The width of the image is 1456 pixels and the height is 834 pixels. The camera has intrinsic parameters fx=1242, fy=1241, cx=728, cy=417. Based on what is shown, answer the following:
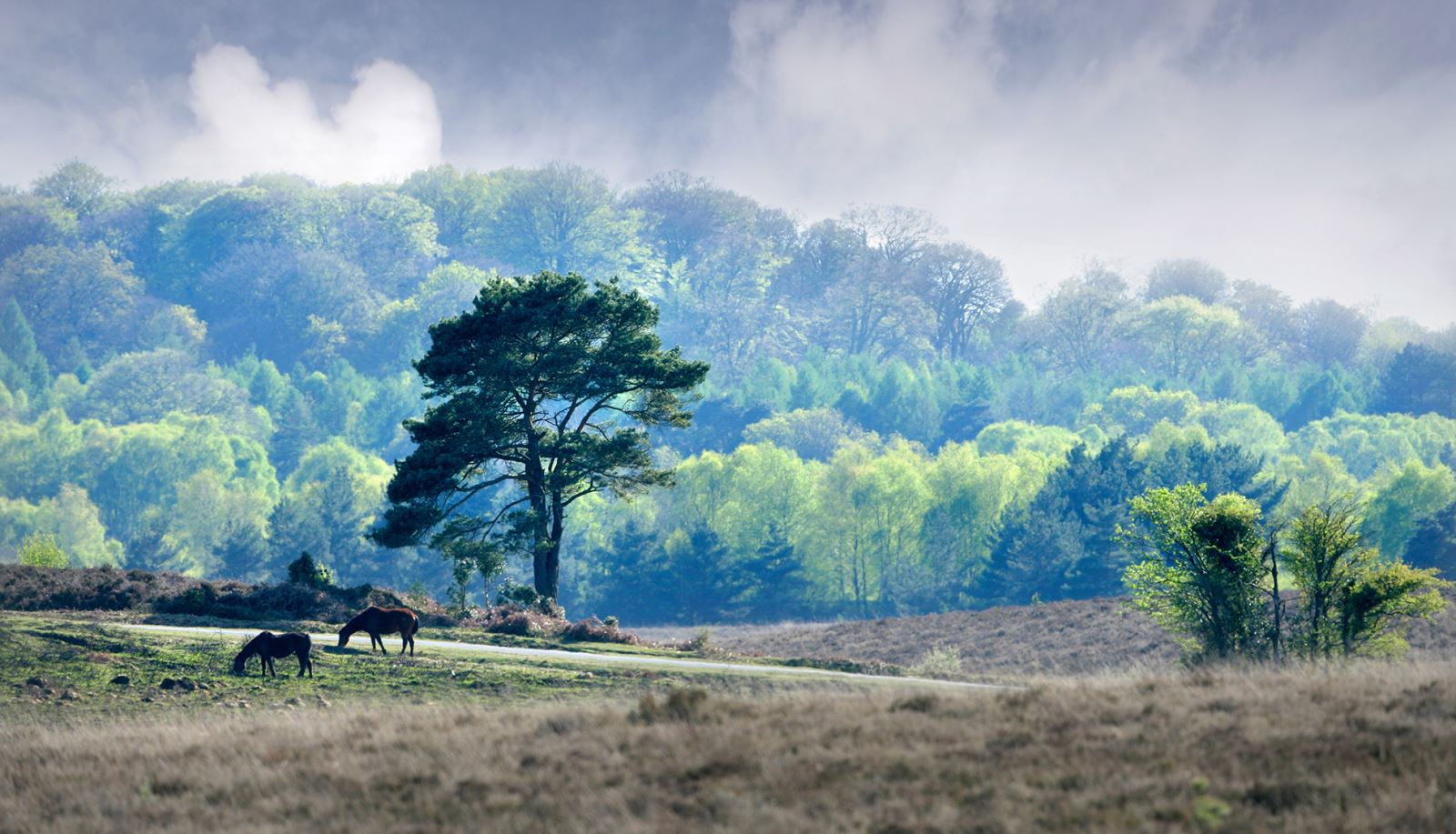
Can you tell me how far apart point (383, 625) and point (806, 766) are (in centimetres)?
1438

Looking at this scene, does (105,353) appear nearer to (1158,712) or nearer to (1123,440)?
(1123,440)

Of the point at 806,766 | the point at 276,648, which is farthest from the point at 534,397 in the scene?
the point at 806,766

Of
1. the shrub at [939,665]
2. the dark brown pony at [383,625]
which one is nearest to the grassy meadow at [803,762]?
the dark brown pony at [383,625]

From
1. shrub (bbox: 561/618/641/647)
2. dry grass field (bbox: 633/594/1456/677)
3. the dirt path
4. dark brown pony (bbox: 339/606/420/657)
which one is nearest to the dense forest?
dry grass field (bbox: 633/594/1456/677)

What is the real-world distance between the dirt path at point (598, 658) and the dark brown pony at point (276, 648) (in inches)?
160

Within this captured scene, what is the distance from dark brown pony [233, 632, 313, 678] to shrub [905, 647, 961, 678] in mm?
12580

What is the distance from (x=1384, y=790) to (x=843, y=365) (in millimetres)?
140010

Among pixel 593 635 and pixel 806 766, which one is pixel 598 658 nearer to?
pixel 593 635

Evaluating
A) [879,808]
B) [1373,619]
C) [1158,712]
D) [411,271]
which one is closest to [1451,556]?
[1373,619]

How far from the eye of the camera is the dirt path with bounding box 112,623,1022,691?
998 inches

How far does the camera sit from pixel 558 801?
38.9 ft

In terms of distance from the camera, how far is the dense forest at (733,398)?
82.9 meters

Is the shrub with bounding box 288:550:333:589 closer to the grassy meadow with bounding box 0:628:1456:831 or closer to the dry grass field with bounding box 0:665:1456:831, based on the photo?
the grassy meadow with bounding box 0:628:1456:831

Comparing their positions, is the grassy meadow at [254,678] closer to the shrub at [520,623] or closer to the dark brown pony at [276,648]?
the dark brown pony at [276,648]
